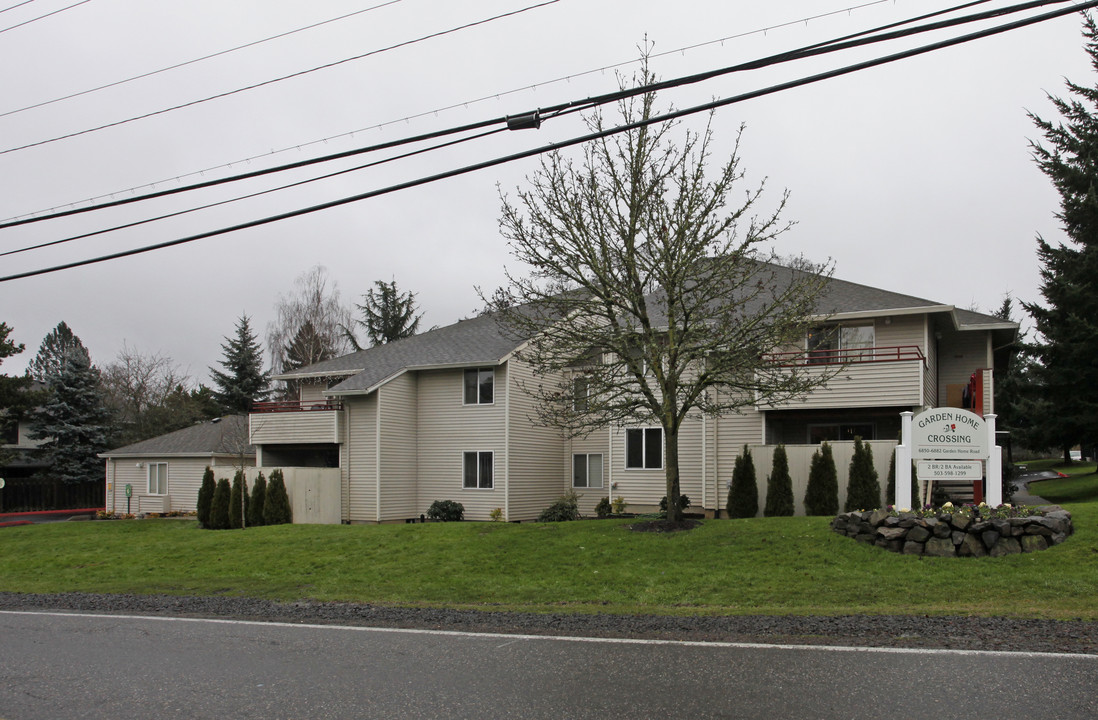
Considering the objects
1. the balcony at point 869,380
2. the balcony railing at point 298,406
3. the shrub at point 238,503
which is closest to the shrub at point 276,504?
the shrub at point 238,503

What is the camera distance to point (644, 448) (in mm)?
26109

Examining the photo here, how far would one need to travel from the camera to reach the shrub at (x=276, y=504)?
26.7m

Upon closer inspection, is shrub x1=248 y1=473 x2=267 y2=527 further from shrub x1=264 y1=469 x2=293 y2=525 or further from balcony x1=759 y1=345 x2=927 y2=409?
balcony x1=759 y1=345 x2=927 y2=409

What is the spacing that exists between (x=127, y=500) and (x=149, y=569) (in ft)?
79.1

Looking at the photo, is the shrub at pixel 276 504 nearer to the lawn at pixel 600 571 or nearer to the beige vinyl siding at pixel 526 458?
the lawn at pixel 600 571

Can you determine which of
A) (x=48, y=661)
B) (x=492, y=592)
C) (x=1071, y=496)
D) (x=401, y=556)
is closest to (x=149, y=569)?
(x=401, y=556)

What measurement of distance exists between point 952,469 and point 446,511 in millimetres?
16354

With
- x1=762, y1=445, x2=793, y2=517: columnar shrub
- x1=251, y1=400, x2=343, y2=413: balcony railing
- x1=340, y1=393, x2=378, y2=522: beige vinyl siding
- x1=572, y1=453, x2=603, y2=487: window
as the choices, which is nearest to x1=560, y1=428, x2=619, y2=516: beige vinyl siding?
x1=572, y1=453, x2=603, y2=487: window

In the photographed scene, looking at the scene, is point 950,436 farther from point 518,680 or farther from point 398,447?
point 398,447

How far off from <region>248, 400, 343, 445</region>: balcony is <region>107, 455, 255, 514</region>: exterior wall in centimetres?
708

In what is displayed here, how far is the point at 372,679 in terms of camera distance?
7.33 metres

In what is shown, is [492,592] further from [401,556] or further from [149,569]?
[149,569]

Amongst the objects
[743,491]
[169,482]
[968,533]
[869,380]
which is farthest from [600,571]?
[169,482]

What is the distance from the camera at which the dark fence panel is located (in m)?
43.4
